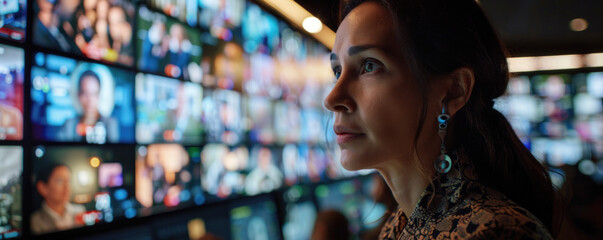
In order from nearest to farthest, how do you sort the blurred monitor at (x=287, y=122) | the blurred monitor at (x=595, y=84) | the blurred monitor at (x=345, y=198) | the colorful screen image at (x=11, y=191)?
the colorful screen image at (x=11, y=191), the blurred monitor at (x=287, y=122), the blurred monitor at (x=345, y=198), the blurred monitor at (x=595, y=84)

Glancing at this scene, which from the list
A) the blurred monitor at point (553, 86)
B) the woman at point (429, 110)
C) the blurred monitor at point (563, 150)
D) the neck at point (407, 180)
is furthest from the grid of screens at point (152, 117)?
the blurred monitor at point (553, 86)

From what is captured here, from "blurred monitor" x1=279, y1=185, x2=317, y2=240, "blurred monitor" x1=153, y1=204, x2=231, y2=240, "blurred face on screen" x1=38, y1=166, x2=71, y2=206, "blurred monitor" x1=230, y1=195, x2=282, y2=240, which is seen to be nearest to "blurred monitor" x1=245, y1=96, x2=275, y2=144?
"blurred monitor" x1=279, y1=185, x2=317, y2=240

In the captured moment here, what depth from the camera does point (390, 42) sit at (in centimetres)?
84

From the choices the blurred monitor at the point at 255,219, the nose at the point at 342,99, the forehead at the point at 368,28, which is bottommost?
the blurred monitor at the point at 255,219

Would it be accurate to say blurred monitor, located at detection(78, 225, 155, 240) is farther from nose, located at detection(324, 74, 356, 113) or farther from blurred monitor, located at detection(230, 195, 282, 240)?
nose, located at detection(324, 74, 356, 113)

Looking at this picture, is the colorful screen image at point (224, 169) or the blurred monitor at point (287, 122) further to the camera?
the blurred monitor at point (287, 122)

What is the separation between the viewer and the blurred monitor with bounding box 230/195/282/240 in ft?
5.83

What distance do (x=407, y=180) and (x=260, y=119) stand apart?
211 centimetres

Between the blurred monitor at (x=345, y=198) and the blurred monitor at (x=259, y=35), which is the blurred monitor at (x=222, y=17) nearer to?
the blurred monitor at (x=259, y=35)

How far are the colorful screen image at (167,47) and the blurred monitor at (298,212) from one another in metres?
0.99

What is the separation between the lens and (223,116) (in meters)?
2.53

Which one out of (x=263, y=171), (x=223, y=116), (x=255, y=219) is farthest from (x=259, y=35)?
(x=255, y=219)

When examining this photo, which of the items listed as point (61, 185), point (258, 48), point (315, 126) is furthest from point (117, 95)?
point (315, 126)

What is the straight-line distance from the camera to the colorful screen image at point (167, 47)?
2.02m
